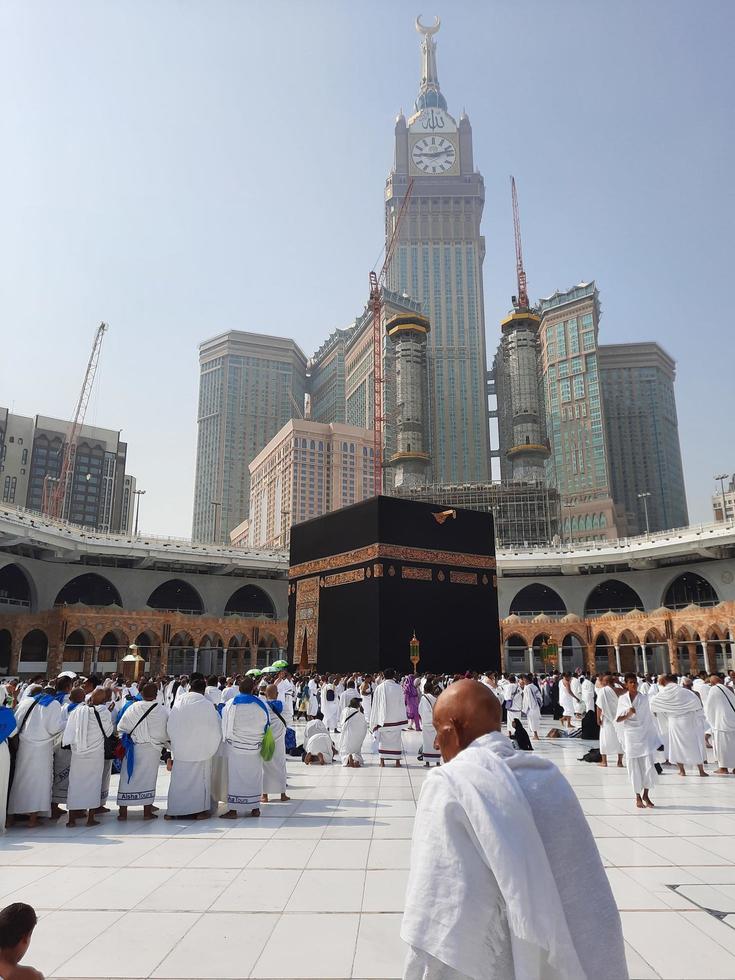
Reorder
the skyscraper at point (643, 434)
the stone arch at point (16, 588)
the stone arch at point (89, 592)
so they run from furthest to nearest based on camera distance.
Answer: the skyscraper at point (643, 434)
the stone arch at point (89, 592)
the stone arch at point (16, 588)

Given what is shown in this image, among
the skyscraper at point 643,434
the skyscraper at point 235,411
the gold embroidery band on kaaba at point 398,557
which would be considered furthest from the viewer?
the skyscraper at point 235,411

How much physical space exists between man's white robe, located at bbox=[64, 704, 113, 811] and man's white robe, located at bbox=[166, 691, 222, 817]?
0.62m

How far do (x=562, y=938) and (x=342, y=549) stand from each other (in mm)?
23160

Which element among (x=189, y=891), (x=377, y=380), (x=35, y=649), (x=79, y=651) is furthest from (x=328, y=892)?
(x=377, y=380)

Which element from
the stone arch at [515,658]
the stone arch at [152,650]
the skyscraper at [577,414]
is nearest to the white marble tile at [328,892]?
the stone arch at [152,650]

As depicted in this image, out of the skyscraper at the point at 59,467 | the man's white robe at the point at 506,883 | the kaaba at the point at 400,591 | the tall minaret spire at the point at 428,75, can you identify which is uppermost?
the tall minaret spire at the point at 428,75

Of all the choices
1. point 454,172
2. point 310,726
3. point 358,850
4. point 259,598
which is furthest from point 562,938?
point 454,172

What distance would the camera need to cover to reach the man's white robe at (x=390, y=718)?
9531mm

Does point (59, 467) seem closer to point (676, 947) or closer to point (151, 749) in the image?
point (151, 749)

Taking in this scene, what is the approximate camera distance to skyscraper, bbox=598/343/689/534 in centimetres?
8019

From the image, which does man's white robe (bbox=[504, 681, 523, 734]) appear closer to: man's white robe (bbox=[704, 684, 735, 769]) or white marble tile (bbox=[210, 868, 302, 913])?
man's white robe (bbox=[704, 684, 735, 769])

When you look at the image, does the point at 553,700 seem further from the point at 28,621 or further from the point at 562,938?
the point at 28,621

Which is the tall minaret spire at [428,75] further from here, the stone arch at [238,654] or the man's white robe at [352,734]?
the man's white robe at [352,734]

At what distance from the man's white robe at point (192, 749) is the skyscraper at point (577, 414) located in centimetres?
6227
